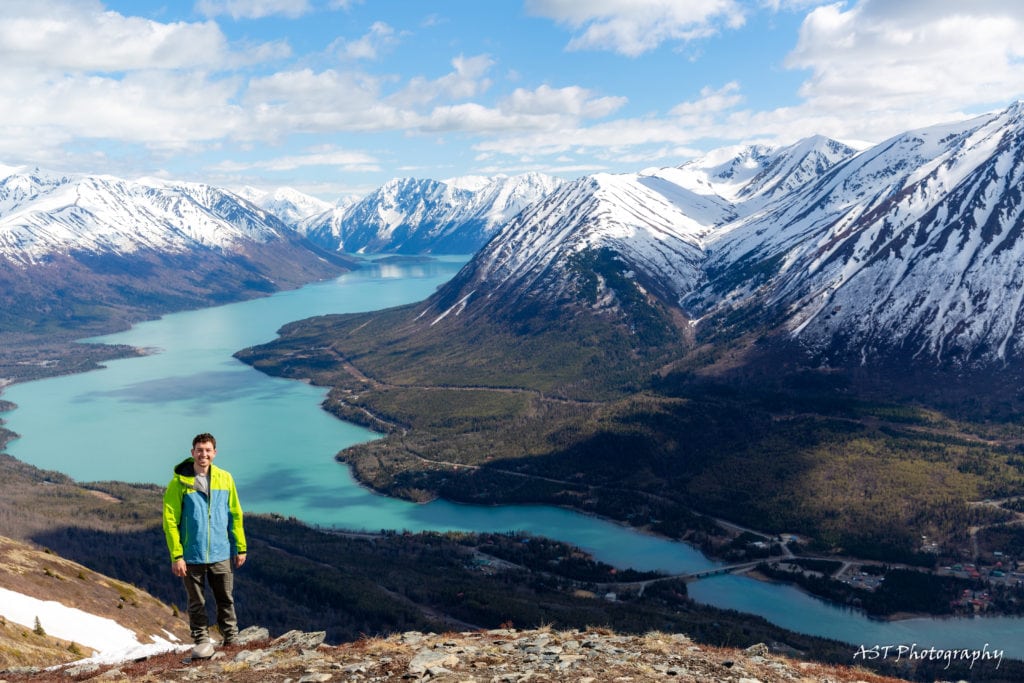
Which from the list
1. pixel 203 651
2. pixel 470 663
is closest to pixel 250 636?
pixel 203 651

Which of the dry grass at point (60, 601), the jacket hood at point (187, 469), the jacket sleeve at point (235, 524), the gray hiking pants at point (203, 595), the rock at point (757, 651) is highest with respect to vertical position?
the jacket hood at point (187, 469)

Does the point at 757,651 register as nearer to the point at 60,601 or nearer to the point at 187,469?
the point at 187,469

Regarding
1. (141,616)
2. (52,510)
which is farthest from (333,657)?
(52,510)

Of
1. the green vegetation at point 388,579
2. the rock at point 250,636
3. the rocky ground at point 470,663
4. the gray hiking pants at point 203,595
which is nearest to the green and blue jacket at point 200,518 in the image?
the gray hiking pants at point 203,595

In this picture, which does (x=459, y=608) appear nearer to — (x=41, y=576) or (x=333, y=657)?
(x=41, y=576)

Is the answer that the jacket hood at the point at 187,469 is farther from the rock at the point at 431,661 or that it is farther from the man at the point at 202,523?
the rock at the point at 431,661

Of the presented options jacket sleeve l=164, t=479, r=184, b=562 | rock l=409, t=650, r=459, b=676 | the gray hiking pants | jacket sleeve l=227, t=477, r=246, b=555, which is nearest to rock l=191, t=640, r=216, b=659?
the gray hiking pants
